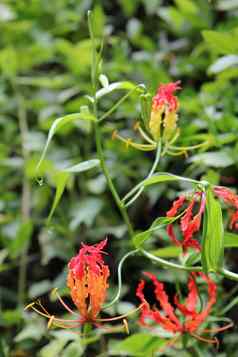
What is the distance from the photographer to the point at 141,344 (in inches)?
40.0

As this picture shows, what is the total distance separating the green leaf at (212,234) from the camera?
0.75 metres

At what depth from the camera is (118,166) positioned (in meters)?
1.32

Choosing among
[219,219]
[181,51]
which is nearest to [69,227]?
[181,51]

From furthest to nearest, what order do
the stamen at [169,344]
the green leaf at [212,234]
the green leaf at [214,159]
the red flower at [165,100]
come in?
1. the green leaf at [214,159]
2. the stamen at [169,344]
3. the red flower at [165,100]
4. the green leaf at [212,234]

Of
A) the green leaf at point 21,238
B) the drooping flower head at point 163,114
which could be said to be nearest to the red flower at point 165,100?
the drooping flower head at point 163,114

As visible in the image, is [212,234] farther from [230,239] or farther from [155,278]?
[155,278]

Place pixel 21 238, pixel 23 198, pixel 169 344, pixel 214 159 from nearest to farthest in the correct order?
1. pixel 169 344
2. pixel 214 159
3. pixel 21 238
4. pixel 23 198

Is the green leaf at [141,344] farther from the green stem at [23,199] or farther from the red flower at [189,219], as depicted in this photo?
the green stem at [23,199]

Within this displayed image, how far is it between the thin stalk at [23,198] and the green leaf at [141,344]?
15.0 inches

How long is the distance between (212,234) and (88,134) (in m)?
0.72

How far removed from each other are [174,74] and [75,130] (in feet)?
0.80

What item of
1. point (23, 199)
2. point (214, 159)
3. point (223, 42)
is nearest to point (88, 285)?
point (214, 159)

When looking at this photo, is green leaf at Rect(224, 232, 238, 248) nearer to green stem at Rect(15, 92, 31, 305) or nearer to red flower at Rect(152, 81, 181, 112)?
red flower at Rect(152, 81, 181, 112)

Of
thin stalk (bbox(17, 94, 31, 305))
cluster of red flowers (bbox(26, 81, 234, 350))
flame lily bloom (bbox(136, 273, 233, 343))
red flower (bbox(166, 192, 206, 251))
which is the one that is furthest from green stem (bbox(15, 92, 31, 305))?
red flower (bbox(166, 192, 206, 251))
